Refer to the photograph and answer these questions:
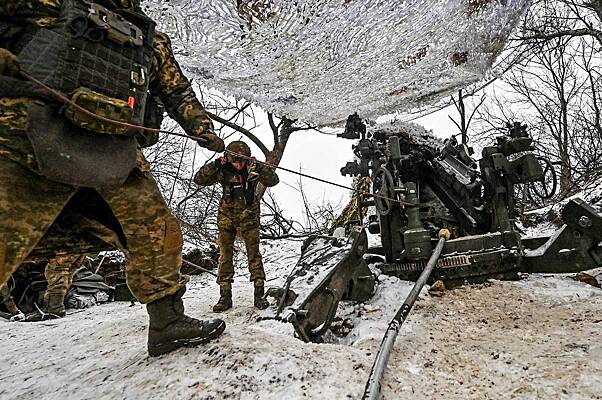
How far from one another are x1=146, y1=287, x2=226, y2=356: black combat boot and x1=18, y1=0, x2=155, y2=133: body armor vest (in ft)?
2.62

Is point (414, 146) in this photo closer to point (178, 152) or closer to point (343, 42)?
point (343, 42)

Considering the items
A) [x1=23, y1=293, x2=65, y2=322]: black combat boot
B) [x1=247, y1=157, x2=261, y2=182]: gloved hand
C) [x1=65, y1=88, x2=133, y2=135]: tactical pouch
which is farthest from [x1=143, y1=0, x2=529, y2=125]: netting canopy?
[x1=23, y1=293, x2=65, y2=322]: black combat boot

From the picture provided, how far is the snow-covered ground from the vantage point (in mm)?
1550

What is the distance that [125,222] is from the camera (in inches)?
69.3

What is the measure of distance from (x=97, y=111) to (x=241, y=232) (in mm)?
2933

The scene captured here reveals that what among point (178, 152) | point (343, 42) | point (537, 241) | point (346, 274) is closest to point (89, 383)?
point (346, 274)

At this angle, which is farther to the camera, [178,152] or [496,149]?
[178,152]

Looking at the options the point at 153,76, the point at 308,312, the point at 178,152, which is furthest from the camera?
the point at 178,152

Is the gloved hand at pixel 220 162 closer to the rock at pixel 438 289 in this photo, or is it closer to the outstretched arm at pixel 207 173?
the outstretched arm at pixel 207 173

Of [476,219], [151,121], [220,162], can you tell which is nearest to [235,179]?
[220,162]

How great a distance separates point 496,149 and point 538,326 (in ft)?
6.12

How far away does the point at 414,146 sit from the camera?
441cm

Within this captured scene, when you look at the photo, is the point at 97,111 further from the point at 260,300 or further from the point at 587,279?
the point at 587,279

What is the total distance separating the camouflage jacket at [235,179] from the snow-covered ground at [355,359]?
5.61ft
